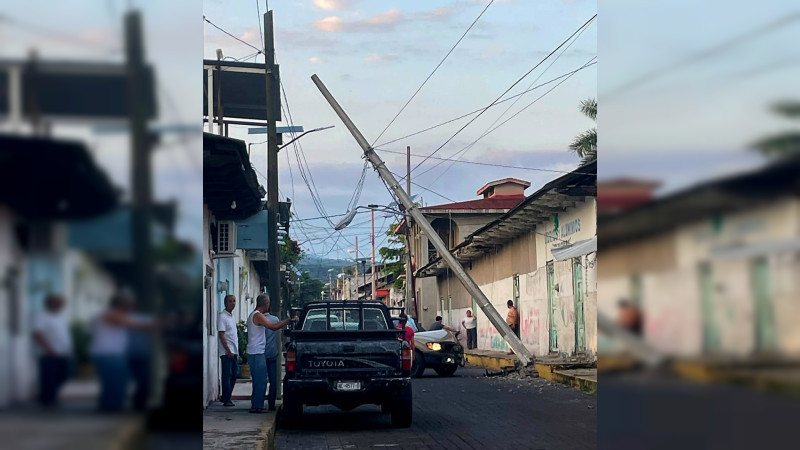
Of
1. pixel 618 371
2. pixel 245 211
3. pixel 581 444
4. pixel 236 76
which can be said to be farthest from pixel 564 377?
pixel 618 371

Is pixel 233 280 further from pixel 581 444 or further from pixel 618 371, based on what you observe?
pixel 618 371

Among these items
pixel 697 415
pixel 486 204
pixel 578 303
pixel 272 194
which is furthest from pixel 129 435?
pixel 486 204

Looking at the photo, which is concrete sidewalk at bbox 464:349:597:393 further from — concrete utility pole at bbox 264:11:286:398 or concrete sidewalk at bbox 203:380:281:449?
concrete sidewalk at bbox 203:380:281:449

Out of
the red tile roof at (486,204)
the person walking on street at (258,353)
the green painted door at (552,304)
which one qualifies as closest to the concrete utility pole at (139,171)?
the person walking on street at (258,353)

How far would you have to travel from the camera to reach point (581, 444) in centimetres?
995

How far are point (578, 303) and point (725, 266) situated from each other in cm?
2051

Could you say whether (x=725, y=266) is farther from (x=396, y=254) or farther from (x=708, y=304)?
(x=396, y=254)

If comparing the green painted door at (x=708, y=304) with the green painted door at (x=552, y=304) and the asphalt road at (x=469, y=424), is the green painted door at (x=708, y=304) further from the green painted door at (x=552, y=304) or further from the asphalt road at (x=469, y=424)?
the green painted door at (x=552, y=304)

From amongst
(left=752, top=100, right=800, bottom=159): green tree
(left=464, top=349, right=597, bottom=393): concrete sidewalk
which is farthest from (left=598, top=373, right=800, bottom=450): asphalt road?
(left=464, top=349, right=597, bottom=393): concrete sidewalk

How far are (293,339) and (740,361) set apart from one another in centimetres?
1093

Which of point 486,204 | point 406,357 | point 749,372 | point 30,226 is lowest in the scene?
point 406,357

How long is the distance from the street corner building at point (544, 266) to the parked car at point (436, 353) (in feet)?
9.50

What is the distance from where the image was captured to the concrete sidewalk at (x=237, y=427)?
31.0 feet

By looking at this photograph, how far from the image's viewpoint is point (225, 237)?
16719mm
